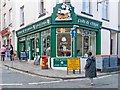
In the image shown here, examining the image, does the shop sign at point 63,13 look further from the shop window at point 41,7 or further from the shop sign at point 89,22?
the shop window at point 41,7

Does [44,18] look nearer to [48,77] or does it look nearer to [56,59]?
[56,59]

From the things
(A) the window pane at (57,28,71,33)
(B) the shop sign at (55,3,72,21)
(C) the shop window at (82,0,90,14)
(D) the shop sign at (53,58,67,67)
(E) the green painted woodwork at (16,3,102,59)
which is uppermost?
(C) the shop window at (82,0,90,14)

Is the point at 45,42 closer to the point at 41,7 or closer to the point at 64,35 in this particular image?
the point at 64,35

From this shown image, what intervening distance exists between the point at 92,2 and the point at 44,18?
14.5 feet

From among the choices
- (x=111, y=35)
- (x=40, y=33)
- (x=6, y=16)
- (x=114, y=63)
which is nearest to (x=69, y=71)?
(x=114, y=63)

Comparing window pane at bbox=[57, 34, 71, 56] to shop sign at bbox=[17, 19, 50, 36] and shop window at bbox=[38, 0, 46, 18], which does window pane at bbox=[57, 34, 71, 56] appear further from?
shop window at bbox=[38, 0, 46, 18]

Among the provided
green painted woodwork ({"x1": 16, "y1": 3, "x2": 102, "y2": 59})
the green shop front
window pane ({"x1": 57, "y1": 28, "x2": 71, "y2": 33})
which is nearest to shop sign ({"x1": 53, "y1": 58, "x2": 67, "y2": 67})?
the green shop front

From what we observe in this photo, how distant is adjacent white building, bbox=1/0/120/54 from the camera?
22267 millimetres

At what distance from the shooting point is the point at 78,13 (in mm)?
20984

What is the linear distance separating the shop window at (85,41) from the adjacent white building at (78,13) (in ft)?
4.16

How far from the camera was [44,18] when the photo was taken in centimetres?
2211

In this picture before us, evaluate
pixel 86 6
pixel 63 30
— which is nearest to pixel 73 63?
pixel 63 30

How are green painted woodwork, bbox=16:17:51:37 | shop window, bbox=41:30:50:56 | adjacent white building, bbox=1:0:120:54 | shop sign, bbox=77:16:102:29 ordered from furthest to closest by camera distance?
adjacent white building, bbox=1:0:120:54, shop window, bbox=41:30:50:56, green painted woodwork, bbox=16:17:51:37, shop sign, bbox=77:16:102:29

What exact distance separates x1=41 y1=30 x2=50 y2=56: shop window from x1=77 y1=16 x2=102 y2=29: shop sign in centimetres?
280
